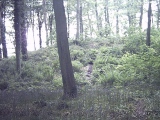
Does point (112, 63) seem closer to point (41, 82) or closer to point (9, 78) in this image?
point (41, 82)

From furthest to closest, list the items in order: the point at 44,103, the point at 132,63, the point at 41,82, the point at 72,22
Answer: the point at 72,22
the point at 41,82
the point at 132,63
the point at 44,103

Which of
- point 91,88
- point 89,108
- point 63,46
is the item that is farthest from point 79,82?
point 89,108

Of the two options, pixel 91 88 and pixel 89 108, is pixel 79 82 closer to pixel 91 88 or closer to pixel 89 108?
pixel 91 88

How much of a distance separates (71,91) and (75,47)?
14.5 metres

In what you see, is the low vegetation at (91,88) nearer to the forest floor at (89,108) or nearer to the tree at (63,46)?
the forest floor at (89,108)

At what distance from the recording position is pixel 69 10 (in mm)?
37844

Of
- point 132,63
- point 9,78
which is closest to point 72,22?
point 9,78

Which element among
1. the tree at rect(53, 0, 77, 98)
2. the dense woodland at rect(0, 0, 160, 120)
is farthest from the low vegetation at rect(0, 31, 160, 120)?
the tree at rect(53, 0, 77, 98)

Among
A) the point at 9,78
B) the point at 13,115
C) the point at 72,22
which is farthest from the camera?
the point at 72,22

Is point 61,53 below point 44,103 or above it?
above

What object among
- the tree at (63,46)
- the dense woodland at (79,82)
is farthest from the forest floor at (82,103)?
the tree at (63,46)

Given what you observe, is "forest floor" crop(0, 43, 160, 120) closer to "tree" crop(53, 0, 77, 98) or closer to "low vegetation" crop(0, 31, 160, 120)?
"low vegetation" crop(0, 31, 160, 120)

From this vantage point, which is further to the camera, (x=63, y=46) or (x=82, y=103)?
(x=63, y=46)

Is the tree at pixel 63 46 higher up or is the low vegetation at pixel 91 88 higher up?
the tree at pixel 63 46
